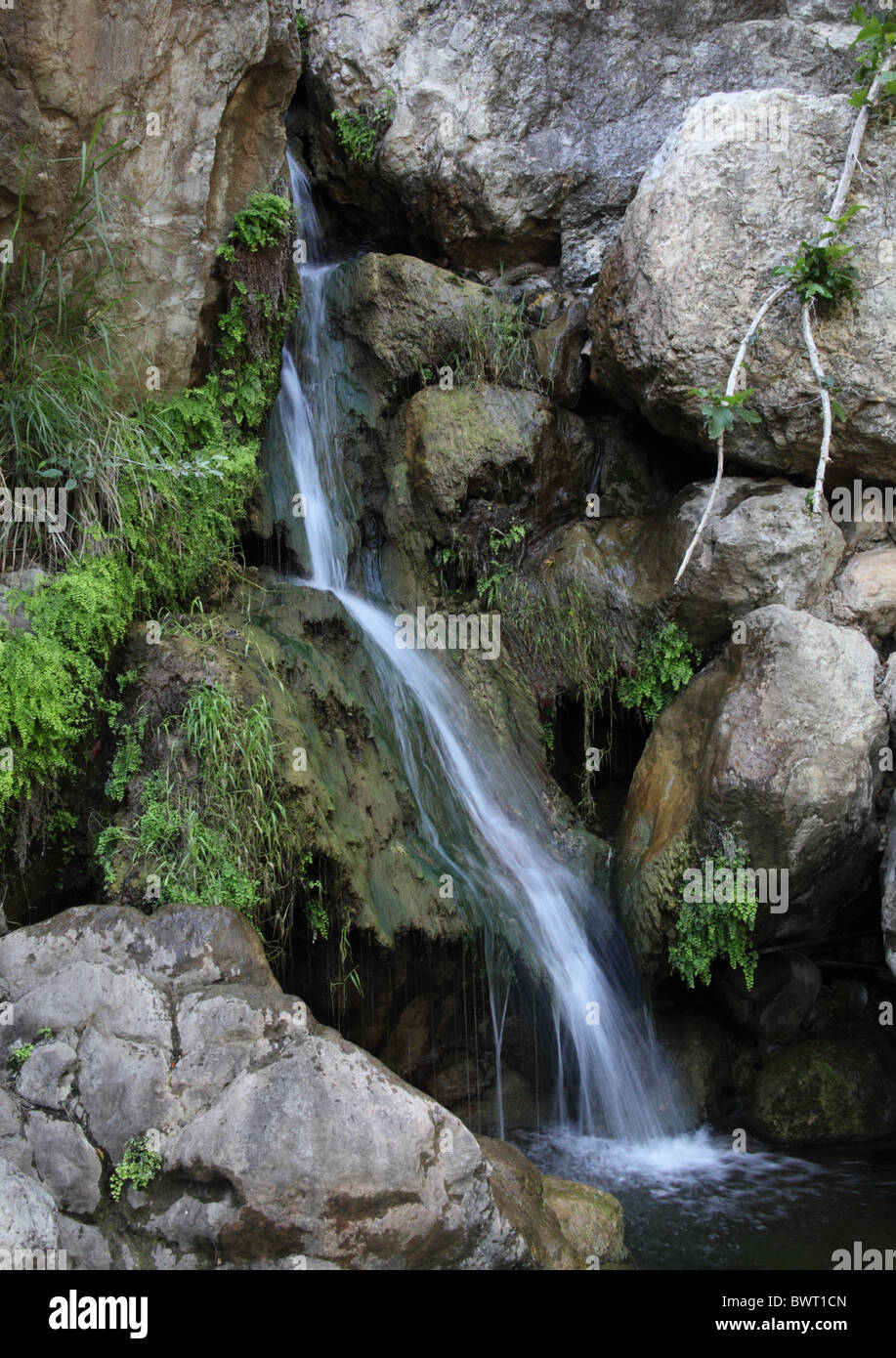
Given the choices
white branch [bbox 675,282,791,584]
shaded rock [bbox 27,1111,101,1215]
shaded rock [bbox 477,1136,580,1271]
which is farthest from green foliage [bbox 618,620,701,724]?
shaded rock [bbox 27,1111,101,1215]

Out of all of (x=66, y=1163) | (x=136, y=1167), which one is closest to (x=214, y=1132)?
(x=136, y=1167)

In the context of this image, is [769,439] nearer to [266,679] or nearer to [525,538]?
[525,538]

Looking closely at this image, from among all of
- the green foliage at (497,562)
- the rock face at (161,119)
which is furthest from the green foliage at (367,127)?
the green foliage at (497,562)

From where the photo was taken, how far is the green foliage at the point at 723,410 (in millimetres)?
6445

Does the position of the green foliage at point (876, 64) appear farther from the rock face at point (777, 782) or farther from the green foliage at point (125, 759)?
the green foliage at point (125, 759)

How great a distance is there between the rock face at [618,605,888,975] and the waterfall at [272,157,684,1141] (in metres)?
0.34

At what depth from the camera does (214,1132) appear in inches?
144

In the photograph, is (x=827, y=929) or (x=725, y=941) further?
(x=827, y=929)

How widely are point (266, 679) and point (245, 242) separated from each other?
3116mm

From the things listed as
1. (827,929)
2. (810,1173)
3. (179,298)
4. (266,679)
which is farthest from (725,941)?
(179,298)

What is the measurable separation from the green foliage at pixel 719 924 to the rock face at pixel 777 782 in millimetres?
83

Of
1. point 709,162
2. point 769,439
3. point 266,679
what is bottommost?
point 266,679

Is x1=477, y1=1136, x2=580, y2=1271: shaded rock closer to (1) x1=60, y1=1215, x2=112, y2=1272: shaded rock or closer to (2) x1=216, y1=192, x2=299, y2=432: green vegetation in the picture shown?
(1) x1=60, y1=1215, x2=112, y2=1272: shaded rock

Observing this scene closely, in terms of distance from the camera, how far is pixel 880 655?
6.52 m
